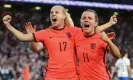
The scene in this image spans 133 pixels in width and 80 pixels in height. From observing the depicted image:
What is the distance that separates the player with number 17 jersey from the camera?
6684mm

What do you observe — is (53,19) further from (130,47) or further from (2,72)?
(130,47)

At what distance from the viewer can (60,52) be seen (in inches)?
265

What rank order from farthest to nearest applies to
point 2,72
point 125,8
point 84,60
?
point 125,8, point 2,72, point 84,60

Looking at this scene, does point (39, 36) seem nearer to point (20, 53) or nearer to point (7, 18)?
point (7, 18)

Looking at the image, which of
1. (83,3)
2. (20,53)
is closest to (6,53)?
(20,53)

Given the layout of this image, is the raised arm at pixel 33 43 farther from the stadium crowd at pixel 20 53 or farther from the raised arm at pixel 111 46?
the stadium crowd at pixel 20 53

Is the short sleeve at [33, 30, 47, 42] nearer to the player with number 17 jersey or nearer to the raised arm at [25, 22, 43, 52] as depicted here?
the player with number 17 jersey

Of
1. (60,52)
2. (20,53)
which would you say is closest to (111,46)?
(60,52)

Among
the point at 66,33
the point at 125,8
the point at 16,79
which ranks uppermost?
the point at 66,33

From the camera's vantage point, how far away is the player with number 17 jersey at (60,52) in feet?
21.9

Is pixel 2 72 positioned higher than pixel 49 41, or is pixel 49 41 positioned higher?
pixel 49 41

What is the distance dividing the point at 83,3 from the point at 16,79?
4.53 m

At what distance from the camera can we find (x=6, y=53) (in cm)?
2180

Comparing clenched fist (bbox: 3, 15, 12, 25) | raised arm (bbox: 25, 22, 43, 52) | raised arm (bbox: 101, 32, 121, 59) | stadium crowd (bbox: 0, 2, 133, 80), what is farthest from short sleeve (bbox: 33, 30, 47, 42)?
stadium crowd (bbox: 0, 2, 133, 80)
